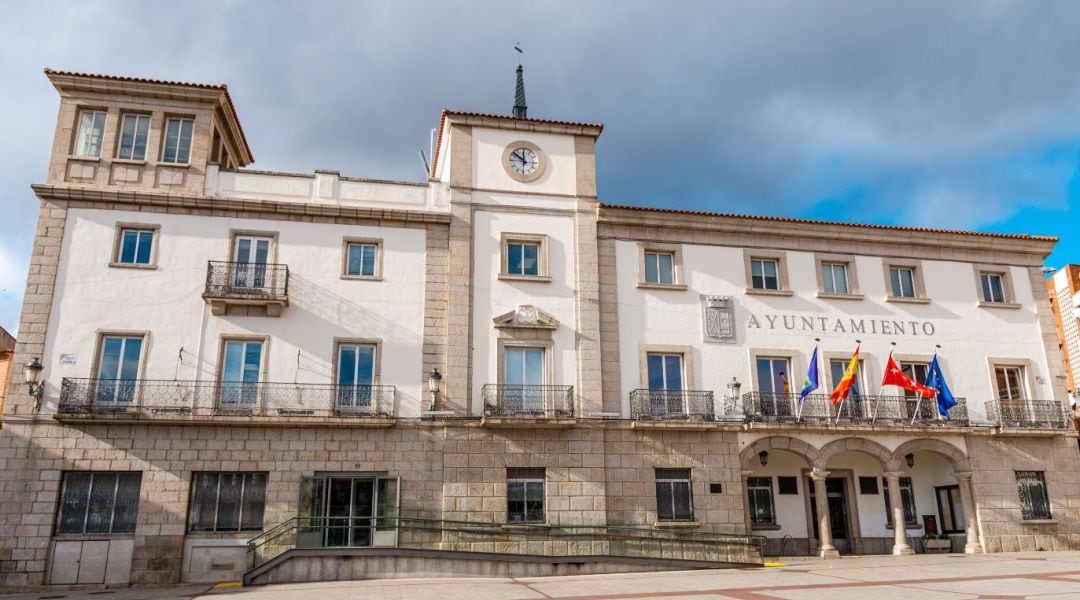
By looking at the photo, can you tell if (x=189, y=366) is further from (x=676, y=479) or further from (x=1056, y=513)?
(x=1056, y=513)

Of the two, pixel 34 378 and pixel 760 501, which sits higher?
pixel 34 378

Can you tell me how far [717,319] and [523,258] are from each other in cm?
570

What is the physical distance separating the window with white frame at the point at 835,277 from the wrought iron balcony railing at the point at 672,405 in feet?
17.7

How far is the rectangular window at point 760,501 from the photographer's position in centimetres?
2208

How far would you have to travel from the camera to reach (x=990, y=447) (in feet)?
74.2

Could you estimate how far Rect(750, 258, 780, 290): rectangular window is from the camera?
23.2 m

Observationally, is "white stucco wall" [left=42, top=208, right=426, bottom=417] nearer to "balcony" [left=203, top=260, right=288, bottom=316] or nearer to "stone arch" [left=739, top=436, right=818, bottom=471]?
"balcony" [left=203, top=260, right=288, bottom=316]

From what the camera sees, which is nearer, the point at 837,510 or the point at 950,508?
the point at 837,510

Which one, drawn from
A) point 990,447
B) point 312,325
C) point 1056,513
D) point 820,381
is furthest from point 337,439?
point 1056,513

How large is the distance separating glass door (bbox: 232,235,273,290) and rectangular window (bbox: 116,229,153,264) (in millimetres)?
2084

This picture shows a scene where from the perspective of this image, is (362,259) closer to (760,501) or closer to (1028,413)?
(760,501)

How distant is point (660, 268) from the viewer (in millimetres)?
22766

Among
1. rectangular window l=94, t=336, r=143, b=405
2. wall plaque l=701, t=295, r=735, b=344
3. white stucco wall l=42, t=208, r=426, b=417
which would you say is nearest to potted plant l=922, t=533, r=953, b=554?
wall plaque l=701, t=295, r=735, b=344

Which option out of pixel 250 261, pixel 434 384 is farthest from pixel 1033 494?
pixel 250 261
